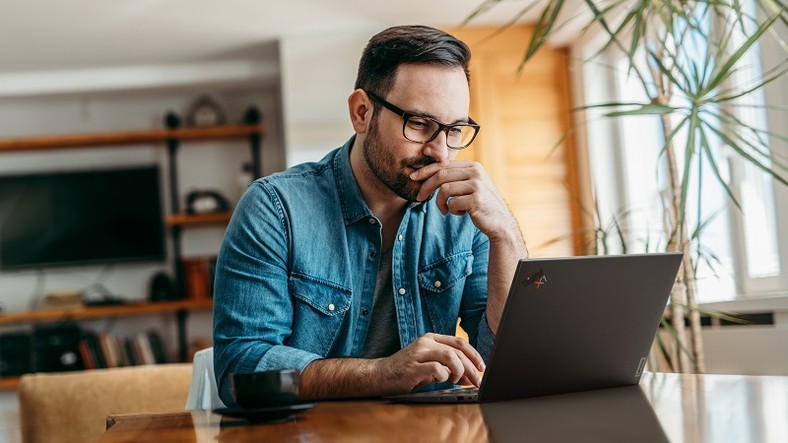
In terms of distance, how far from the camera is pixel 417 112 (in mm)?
1702

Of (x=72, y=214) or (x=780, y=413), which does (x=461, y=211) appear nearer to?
(x=780, y=413)

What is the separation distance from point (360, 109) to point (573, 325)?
77cm

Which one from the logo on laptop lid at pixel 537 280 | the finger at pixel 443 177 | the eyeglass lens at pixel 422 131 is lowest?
the logo on laptop lid at pixel 537 280

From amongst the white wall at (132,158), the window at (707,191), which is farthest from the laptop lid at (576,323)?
the white wall at (132,158)

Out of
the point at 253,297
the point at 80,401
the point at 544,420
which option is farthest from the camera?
the point at 80,401

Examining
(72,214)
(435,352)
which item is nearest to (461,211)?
(435,352)

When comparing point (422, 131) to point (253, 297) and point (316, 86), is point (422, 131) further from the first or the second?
point (316, 86)

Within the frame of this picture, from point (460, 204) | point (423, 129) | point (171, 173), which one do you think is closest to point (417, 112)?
point (423, 129)

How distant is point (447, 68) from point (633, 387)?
676 millimetres

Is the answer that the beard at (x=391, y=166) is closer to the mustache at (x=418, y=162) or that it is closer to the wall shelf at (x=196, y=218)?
the mustache at (x=418, y=162)

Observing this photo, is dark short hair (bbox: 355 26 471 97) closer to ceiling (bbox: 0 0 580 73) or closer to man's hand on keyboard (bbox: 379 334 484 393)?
man's hand on keyboard (bbox: 379 334 484 393)

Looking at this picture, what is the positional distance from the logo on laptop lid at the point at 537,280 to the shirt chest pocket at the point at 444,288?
0.62 m

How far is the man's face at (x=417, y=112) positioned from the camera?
170 cm

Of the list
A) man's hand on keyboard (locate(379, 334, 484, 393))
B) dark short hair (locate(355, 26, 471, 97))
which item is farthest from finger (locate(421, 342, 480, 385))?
dark short hair (locate(355, 26, 471, 97))
